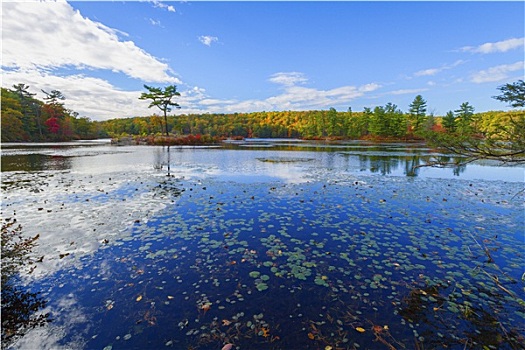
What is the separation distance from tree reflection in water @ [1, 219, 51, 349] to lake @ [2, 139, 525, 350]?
143 millimetres

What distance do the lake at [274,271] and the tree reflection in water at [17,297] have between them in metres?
0.14

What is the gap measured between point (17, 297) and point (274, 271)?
469 centimetres

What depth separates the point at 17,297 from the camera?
14.0 feet

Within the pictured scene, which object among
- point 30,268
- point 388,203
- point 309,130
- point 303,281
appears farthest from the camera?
point 309,130

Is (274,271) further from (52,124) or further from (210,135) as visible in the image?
(52,124)

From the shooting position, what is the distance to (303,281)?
16.0 ft

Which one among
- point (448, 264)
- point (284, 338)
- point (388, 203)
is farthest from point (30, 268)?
point (388, 203)

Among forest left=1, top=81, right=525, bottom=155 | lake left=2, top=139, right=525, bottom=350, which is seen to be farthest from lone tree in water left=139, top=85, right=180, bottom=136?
lake left=2, top=139, right=525, bottom=350

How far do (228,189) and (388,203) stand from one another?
7685 mm

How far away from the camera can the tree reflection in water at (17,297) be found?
3.59m

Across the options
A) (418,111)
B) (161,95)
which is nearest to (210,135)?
(161,95)

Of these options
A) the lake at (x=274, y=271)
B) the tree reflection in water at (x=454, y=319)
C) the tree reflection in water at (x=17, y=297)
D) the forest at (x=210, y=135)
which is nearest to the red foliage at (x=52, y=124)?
the forest at (x=210, y=135)

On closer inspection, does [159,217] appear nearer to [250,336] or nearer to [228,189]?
[228,189]

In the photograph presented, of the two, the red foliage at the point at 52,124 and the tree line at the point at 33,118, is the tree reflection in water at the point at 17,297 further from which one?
the red foliage at the point at 52,124
